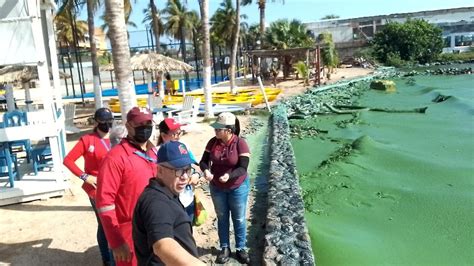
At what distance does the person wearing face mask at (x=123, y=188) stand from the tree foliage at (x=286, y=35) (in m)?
27.4

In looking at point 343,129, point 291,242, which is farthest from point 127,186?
point 343,129

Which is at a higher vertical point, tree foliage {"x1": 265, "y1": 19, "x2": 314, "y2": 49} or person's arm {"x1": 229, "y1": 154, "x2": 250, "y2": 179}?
tree foliage {"x1": 265, "y1": 19, "x2": 314, "y2": 49}

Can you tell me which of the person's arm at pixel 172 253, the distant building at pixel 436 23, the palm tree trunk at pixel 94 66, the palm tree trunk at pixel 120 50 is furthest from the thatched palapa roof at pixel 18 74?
the distant building at pixel 436 23

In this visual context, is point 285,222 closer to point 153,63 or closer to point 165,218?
point 165,218

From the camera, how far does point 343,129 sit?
568 inches

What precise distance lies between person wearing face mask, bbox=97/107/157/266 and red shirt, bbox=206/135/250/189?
129 cm

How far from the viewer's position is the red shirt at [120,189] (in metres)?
3.03

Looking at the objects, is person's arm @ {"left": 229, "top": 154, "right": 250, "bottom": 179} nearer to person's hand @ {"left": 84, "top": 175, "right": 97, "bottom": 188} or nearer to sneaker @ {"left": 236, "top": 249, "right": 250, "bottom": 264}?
sneaker @ {"left": 236, "top": 249, "right": 250, "bottom": 264}

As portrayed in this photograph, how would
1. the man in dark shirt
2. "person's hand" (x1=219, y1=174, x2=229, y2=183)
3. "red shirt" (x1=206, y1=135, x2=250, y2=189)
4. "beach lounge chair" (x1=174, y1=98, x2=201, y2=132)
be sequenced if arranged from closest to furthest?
the man in dark shirt → "person's hand" (x1=219, y1=174, x2=229, y2=183) → "red shirt" (x1=206, y1=135, x2=250, y2=189) → "beach lounge chair" (x1=174, y1=98, x2=201, y2=132)

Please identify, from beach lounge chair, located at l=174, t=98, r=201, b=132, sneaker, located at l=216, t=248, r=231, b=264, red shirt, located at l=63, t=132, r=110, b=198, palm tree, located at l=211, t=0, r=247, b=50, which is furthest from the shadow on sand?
palm tree, located at l=211, t=0, r=247, b=50

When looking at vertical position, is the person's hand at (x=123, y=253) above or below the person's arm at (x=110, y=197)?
below

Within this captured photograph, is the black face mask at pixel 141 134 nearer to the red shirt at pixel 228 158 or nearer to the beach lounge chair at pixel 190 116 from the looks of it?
the red shirt at pixel 228 158

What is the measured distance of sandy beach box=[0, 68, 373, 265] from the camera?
17.0 feet

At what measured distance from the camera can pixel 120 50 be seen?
6.94 metres
